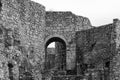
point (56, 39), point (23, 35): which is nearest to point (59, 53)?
point (56, 39)

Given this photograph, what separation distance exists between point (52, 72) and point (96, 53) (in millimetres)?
4182

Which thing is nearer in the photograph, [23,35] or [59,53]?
[23,35]

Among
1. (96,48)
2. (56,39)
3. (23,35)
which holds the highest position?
(56,39)

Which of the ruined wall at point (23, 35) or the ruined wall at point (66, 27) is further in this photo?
the ruined wall at point (66, 27)

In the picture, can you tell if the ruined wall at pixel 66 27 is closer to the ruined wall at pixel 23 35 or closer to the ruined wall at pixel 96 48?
the ruined wall at pixel 96 48

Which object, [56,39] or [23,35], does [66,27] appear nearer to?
[56,39]

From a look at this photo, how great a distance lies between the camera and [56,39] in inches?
1372

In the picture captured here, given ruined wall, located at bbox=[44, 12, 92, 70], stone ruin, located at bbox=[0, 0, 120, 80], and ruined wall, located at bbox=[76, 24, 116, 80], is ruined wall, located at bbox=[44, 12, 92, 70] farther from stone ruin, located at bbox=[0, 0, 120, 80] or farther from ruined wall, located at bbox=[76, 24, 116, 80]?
ruined wall, located at bbox=[76, 24, 116, 80]

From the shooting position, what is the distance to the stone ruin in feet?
90.0

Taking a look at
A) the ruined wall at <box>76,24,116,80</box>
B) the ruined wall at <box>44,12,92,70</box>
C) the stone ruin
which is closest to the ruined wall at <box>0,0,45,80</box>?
the stone ruin

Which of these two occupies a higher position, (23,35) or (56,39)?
(56,39)

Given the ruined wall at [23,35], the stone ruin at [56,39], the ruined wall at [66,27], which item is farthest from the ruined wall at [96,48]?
the ruined wall at [23,35]

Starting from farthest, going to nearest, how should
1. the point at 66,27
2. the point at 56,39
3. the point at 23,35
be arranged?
the point at 56,39 → the point at 66,27 → the point at 23,35

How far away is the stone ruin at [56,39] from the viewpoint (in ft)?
90.0
